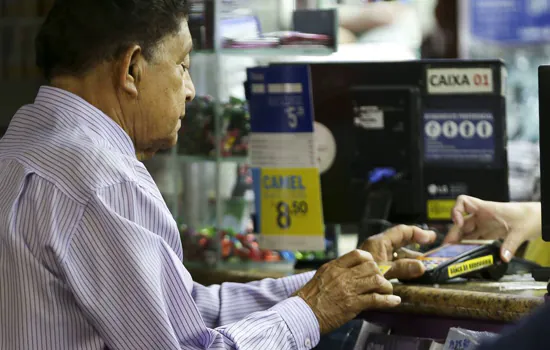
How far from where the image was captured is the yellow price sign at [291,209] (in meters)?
2.89

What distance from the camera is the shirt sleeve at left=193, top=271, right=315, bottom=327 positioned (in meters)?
2.24

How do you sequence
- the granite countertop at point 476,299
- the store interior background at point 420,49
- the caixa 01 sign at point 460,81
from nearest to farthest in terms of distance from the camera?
the granite countertop at point 476,299 < the caixa 01 sign at point 460,81 < the store interior background at point 420,49

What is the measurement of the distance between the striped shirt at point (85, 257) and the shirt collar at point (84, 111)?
54 millimetres

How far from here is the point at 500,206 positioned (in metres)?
2.50

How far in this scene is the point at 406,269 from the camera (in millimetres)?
2168

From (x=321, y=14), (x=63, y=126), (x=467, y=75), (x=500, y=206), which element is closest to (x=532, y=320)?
(x=63, y=126)

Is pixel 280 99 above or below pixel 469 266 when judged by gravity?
above

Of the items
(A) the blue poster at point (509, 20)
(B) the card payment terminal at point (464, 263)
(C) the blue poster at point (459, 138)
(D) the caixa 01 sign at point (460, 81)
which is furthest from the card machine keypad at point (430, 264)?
(A) the blue poster at point (509, 20)

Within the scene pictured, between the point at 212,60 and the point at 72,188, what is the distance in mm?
1635

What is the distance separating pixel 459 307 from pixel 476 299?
46mm

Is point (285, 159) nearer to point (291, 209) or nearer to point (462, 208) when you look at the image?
point (291, 209)

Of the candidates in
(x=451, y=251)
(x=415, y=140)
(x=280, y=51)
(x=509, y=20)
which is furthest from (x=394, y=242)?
(x=509, y=20)

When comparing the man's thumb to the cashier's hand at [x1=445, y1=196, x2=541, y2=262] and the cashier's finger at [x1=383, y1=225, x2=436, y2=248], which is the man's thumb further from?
the cashier's finger at [x1=383, y1=225, x2=436, y2=248]

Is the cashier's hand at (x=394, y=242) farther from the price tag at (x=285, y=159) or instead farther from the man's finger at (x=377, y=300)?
the price tag at (x=285, y=159)
